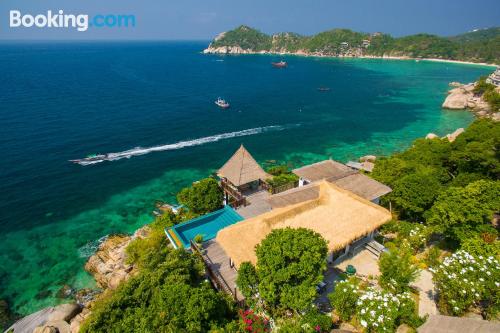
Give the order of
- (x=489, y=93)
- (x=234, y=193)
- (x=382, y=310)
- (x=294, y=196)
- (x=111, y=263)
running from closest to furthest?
(x=382, y=310) < (x=294, y=196) < (x=111, y=263) < (x=234, y=193) < (x=489, y=93)

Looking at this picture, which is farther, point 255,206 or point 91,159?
point 91,159

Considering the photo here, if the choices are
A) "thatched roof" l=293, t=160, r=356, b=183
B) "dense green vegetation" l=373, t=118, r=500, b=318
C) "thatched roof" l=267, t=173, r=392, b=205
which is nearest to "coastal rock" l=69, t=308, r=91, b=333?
"thatched roof" l=267, t=173, r=392, b=205

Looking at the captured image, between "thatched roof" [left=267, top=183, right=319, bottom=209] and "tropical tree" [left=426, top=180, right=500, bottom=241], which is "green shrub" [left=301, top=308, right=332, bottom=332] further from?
"tropical tree" [left=426, top=180, right=500, bottom=241]

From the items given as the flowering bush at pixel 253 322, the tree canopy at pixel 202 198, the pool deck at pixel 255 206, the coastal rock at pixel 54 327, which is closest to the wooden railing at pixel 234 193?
the pool deck at pixel 255 206

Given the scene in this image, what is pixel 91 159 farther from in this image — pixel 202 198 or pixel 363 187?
pixel 363 187

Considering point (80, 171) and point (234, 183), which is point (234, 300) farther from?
point (80, 171)

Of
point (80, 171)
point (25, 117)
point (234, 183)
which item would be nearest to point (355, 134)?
point (234, 183)

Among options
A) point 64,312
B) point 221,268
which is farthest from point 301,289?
point 64,312
